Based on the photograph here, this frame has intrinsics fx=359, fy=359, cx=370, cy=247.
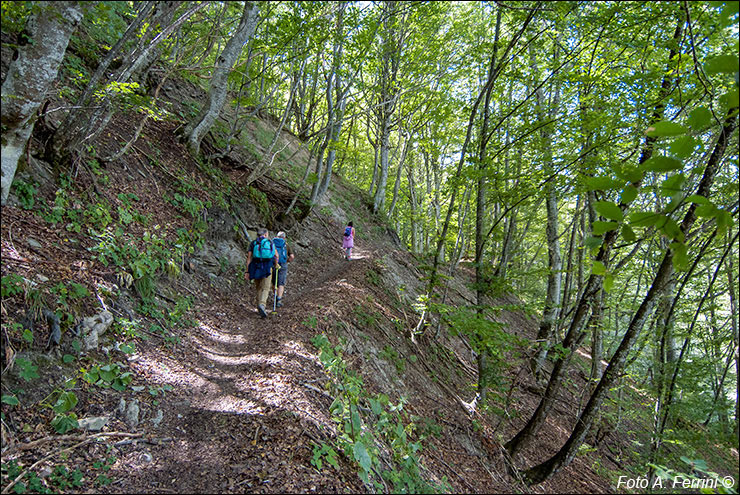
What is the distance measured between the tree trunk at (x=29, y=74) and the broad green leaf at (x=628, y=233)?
4594 mm

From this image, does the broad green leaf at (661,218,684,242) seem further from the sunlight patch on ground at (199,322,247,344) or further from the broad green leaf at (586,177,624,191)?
the sunlight patch on ground at (199,322,247,344)

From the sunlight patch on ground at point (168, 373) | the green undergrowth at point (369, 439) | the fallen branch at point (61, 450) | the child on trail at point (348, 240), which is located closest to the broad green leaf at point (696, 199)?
the green undergrowth at point (369, 439)

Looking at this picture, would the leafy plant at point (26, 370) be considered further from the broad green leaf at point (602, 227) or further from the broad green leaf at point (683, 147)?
the broad green leaf at point (683, 147)

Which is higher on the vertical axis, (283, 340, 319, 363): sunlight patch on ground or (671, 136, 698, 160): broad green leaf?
(671, 136, 698, 160): broad green leaf

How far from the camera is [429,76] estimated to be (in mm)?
17266

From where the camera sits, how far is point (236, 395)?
4004 millimetres

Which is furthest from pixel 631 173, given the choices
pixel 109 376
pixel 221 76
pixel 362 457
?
pixel 221 76

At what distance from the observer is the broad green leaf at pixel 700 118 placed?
101 cm

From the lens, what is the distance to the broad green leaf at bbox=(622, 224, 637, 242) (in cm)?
116

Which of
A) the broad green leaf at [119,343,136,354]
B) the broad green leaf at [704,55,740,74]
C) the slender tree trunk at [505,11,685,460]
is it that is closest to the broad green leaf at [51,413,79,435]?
the broad green leaf at [119,343,136,354]

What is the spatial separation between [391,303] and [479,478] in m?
4.76

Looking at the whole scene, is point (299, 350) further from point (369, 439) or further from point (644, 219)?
point (644, 219)

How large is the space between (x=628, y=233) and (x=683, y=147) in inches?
11.3

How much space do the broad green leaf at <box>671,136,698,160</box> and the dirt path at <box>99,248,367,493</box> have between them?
3.20 meters
